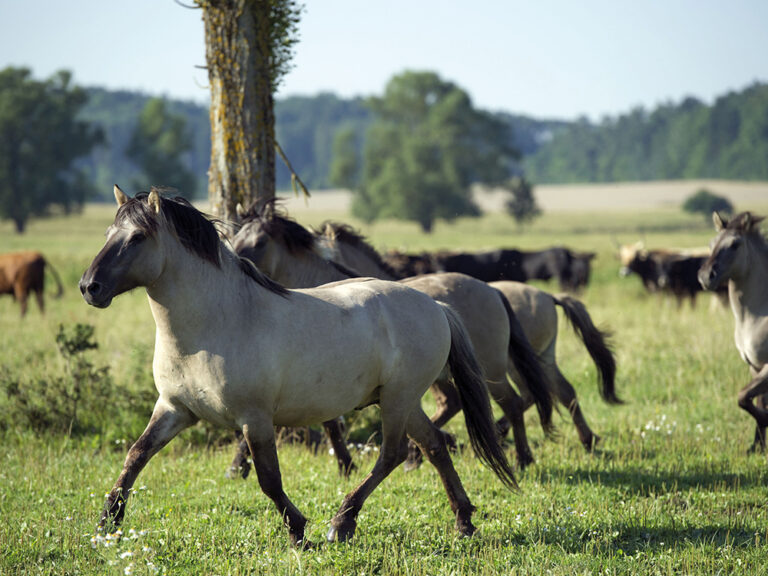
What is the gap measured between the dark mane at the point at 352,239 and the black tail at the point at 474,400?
252cm

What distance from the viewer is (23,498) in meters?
5.57

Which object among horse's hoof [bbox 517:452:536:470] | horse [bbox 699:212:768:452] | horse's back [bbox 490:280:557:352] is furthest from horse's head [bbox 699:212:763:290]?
horse's hoof [bbox 517:452:536:470]

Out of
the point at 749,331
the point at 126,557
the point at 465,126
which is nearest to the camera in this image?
the point at 126,557

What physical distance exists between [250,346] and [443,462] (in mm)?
1559

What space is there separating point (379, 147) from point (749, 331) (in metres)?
61.1

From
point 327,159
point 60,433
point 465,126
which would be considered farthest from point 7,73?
point 327,159

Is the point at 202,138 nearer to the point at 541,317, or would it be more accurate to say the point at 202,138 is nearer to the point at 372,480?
the point at 541,317

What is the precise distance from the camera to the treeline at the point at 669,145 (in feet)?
364

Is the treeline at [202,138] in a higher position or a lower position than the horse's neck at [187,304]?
higher

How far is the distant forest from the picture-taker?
11244 centimetres

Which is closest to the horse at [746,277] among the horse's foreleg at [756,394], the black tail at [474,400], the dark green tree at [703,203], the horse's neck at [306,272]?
the horse's foreleg at [756,394]

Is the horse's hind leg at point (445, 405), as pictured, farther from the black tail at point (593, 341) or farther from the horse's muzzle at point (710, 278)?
the horse's muzzle at point (710, 278)

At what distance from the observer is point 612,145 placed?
139750 mm

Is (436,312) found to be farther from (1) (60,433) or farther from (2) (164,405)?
(1) (60,433)
